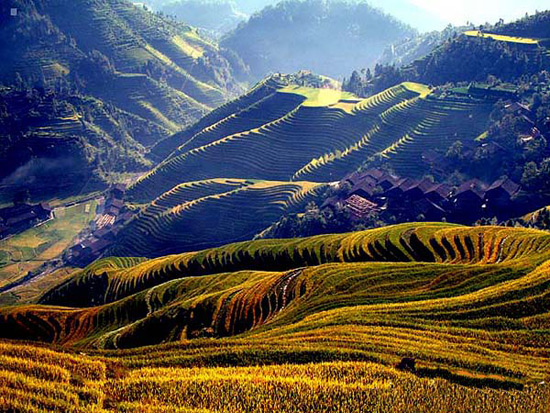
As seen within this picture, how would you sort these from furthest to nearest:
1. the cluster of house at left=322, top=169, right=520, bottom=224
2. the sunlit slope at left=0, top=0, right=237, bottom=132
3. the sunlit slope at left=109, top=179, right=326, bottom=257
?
the sunlit slope at left=0, top=0, right=237, bottom=132 → the sunlit slope at left=109, top=179, right=326, bottom=257 → the cluster of house at left=322, top=169, right=520, bottom=224

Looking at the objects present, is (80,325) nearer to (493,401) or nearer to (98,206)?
(493,401)

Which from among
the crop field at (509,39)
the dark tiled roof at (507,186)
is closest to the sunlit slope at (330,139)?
the dark tiled roof at (507,186)

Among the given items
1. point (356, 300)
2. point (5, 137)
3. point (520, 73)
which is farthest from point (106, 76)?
point (356, 300)

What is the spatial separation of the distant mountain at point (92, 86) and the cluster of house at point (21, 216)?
8552 mm

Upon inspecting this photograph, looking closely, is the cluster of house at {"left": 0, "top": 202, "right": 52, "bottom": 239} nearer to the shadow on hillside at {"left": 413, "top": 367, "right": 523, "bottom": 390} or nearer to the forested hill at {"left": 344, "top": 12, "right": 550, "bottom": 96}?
the forested hill at {"left": 344, "top": 12, "right": 550, "bottom": 96}

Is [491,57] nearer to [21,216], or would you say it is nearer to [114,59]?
[21,216]

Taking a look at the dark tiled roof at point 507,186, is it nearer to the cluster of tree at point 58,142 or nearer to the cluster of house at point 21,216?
the cluster of house at point 21,216

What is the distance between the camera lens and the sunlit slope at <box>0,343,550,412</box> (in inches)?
501

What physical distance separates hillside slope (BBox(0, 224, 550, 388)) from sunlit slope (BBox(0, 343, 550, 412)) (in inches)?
46.3

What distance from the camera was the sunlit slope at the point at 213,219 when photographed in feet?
236

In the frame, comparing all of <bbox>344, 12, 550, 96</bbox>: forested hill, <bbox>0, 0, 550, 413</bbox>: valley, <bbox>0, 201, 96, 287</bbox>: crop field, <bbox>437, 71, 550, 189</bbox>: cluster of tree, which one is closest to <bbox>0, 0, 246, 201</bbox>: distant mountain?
<bbox>0, 0, 550, 413</bbox>: valley

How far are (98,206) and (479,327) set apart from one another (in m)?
87.5

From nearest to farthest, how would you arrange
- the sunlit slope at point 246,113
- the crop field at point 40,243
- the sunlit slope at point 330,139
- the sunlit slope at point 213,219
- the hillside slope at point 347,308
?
the hillside slope at point 347,308 → the sunlit slope at point 213,219 → the crop field at point 40,243 → the sunlit slope at point 330,139 → the sunlit slope at point 246,113

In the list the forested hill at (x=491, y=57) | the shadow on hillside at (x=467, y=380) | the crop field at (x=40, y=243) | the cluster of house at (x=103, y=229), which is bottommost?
the crop field at (x=40, y=243)
